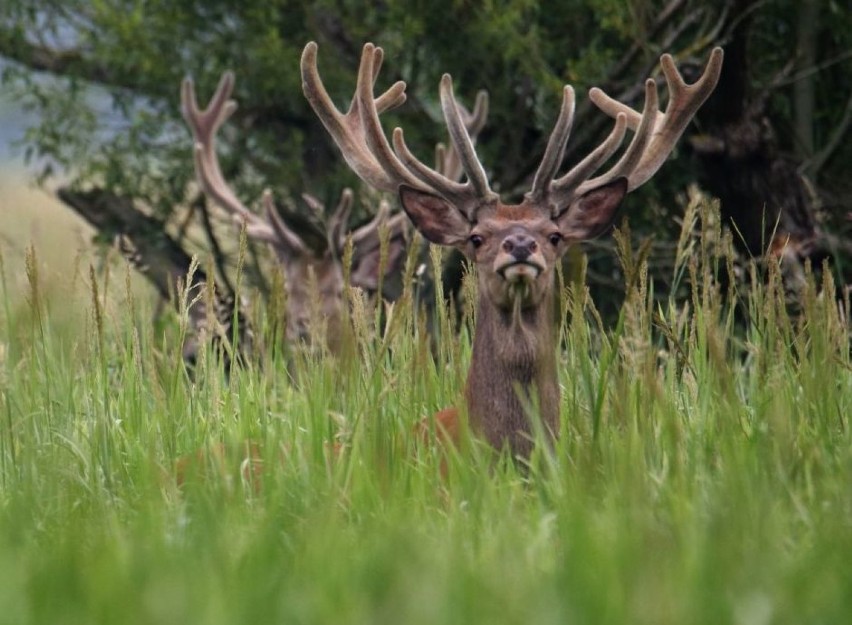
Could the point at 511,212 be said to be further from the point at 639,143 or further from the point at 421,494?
the point at 421,494

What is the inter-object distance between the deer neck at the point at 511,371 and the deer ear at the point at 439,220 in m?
0.38

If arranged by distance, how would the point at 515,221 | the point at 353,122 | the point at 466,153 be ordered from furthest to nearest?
the point at 353,122 < the point at 466,153 < the point at 515,221

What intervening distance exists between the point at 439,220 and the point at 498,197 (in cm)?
20

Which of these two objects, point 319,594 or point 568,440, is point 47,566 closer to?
point 319,594

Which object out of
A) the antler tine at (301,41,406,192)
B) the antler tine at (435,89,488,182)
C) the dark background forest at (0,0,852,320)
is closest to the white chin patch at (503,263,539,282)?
the antler tine at (301,41,406,192)

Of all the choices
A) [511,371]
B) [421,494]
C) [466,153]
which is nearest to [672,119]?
[466,153]

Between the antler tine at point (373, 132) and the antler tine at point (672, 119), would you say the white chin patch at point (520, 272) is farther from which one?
the antler tine at point (672, 119)

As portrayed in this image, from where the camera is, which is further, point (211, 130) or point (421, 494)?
point (211, 130)

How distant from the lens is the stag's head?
5582 millimetres

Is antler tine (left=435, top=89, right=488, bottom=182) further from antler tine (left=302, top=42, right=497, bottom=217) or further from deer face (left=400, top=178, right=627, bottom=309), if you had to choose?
deer face (left=400, top=178, right=627, bottom=309)

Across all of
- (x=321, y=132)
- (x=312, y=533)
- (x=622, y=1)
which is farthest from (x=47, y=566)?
(x=321, y=132)

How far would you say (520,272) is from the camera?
546 centimetres

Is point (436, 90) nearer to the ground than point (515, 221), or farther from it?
farther from it

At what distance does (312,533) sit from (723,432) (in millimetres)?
1215
